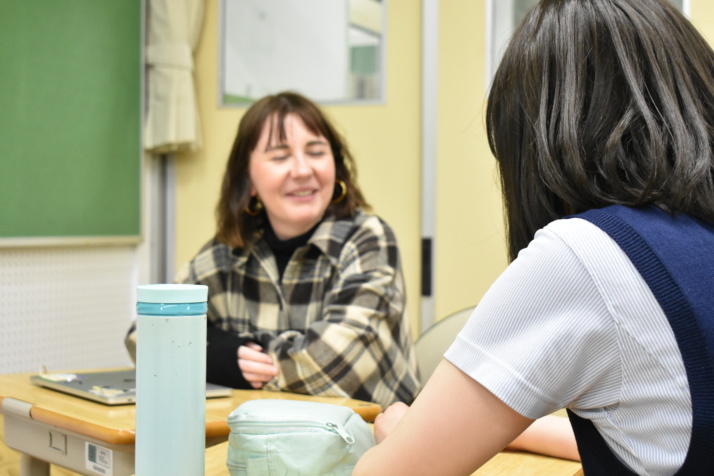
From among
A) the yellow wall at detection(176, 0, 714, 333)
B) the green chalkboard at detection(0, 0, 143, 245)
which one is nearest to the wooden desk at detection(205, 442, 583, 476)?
the yellow wall at detection(176, 0, 714, 333)

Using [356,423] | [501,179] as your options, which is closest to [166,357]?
[356,423]

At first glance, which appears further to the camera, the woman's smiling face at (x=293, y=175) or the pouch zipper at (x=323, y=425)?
the woman's smiling face at (x=293, y=175)

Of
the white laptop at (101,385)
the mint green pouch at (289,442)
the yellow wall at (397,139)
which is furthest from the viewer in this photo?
the yellow wall at (397,139)

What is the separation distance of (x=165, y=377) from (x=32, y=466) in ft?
3.18

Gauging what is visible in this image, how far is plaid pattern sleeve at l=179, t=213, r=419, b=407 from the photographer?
1.73 meters

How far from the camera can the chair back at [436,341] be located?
1.94 metres

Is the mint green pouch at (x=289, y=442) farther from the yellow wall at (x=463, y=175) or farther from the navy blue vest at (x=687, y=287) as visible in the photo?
the yellow wall at (x=463, y=175)

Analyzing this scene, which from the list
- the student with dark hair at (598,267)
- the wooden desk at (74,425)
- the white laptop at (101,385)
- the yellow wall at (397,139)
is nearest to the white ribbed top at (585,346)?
the student with dark hair at (598,267)

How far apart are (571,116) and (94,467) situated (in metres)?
1.04

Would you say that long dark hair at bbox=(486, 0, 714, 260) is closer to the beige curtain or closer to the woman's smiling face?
the woman's smiling face

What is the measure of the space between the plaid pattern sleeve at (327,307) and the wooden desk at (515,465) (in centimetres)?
55

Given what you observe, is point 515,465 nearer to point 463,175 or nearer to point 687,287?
point 687,287

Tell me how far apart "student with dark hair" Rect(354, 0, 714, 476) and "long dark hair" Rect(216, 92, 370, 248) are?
1.27m

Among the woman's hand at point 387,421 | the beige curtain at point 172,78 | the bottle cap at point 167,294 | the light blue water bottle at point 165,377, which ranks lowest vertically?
the woman's hand at point 387,421
